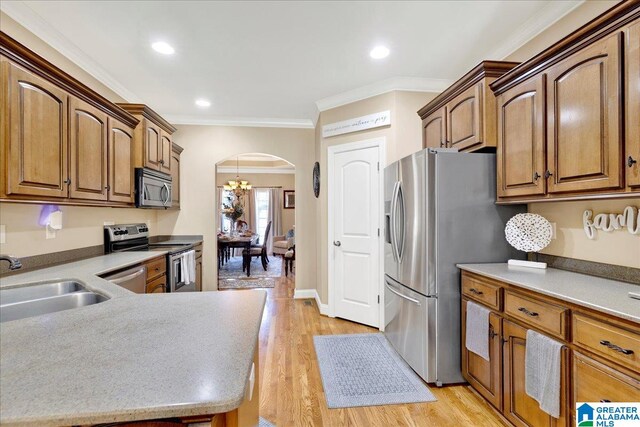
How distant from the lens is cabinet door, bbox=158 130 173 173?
3611 millimetres

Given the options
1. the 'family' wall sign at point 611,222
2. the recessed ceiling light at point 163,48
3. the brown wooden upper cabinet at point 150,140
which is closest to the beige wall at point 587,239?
the 'family' wall sign at point 611,222

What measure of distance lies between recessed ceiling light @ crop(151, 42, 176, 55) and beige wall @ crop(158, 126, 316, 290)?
1.86 meters

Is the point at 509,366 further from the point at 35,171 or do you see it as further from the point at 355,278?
the point at 35,171

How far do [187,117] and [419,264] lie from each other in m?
3.88

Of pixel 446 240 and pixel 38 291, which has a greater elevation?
pixel 446 240

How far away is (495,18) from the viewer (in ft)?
7.45

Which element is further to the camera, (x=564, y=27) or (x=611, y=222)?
(x=564, y=27)

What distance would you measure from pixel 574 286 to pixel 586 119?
2.88 ft

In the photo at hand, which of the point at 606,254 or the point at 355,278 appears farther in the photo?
the point at 355,278

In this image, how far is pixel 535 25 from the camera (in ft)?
7.54

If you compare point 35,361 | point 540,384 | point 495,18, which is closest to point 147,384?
point 35,361

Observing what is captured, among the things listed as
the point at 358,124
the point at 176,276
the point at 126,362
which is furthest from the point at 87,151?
the point at 358,124

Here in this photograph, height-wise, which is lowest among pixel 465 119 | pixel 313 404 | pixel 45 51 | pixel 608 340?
pixel 313 404

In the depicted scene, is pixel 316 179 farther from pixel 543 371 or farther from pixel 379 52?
pixel 543 371
